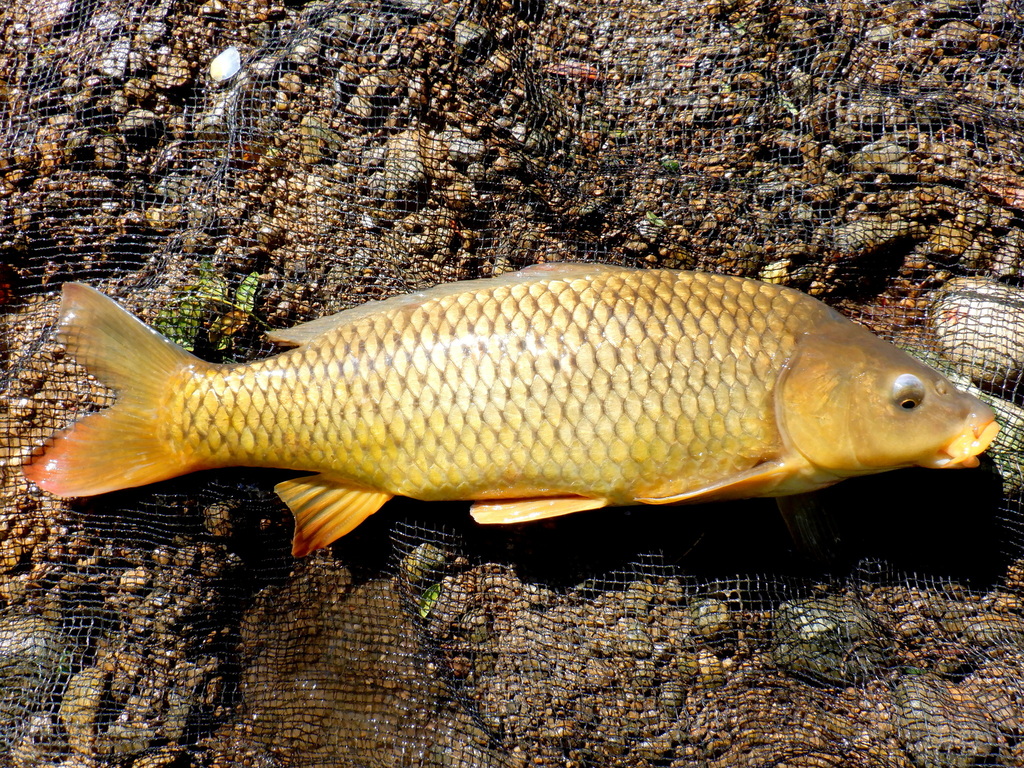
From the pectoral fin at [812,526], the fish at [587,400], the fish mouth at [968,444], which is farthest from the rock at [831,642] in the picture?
the fish mouth at [968,444]

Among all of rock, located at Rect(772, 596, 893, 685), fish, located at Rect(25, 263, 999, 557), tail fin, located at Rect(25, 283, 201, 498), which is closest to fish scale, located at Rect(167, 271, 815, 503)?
fish, located at Rect(25, 263, 999, 557)

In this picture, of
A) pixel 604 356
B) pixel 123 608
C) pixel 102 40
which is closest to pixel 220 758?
pixel 123 608

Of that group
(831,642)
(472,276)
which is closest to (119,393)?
(472,276)

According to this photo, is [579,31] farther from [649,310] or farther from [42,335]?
[42,335]

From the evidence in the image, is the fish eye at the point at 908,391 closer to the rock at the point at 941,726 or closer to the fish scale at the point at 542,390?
the fish scale at the point at 542,390

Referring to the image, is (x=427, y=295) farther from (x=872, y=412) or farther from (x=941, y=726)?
(x=941, y=726)

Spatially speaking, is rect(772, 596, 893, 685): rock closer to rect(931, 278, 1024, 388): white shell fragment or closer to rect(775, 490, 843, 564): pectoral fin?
rect(775, 490, 843, 564): pectoral fin
